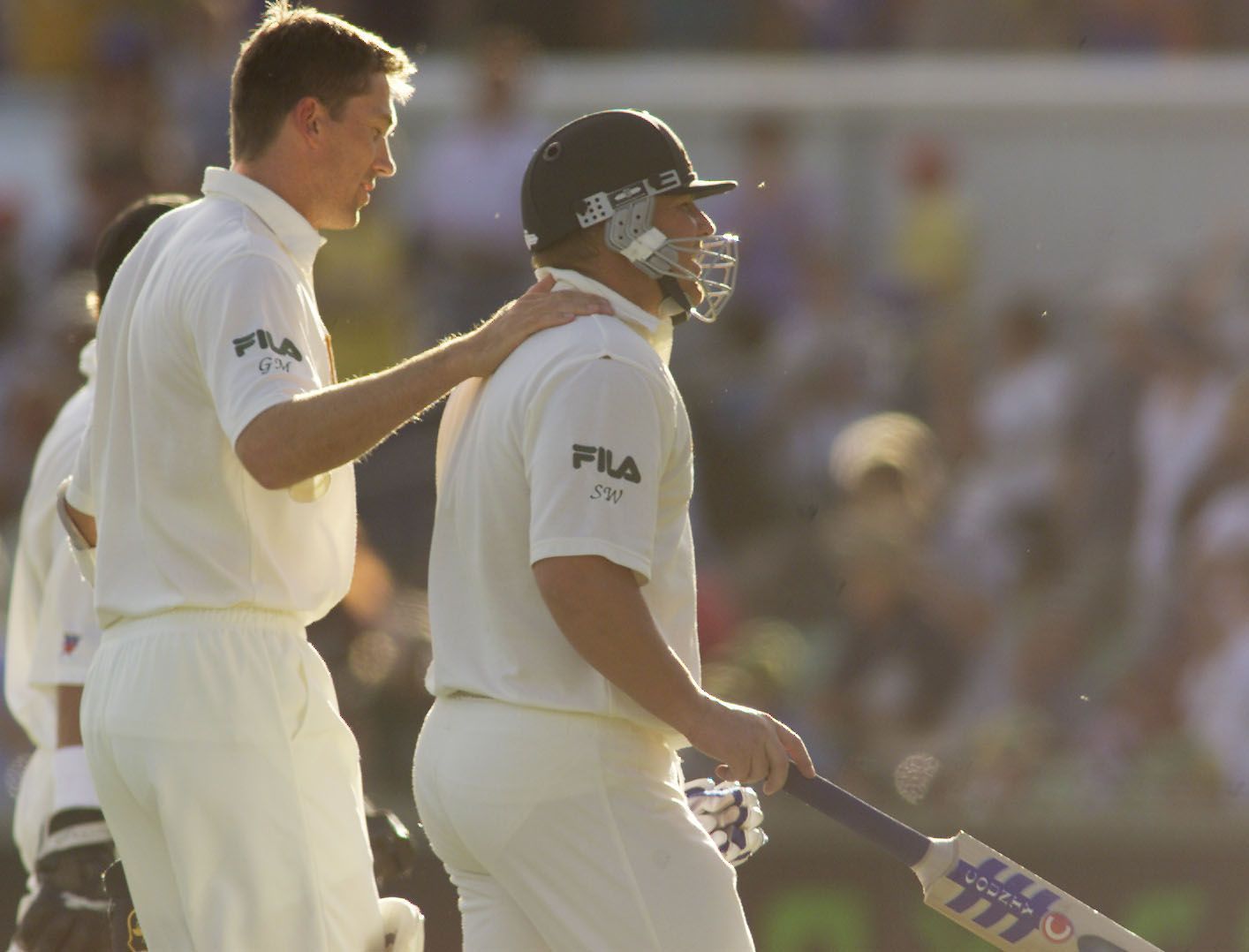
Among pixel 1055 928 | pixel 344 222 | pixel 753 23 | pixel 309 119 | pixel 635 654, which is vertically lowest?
pixel 1055 928

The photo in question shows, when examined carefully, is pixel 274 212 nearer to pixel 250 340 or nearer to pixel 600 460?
pixel 250 340

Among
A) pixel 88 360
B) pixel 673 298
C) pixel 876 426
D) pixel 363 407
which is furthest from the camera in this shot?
pixel 876 426

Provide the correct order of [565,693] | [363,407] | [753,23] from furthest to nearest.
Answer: [753,23] < [363,407] < [565,693]

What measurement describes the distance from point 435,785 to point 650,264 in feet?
3.11

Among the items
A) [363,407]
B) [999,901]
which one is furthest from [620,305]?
[999,901]

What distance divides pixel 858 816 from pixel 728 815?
0.36 meters

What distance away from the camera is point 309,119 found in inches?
148

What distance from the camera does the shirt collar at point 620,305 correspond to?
3.45m

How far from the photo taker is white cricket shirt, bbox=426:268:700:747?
10.5 feet

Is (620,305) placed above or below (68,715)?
above

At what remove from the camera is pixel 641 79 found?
11.2 m

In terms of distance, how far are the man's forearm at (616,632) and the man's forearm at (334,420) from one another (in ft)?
1.35

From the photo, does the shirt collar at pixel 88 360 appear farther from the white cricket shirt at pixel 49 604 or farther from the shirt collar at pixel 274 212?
the shirt collar at pixel 274 212

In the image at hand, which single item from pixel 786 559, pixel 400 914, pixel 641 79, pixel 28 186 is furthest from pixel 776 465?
pixel 400 914
